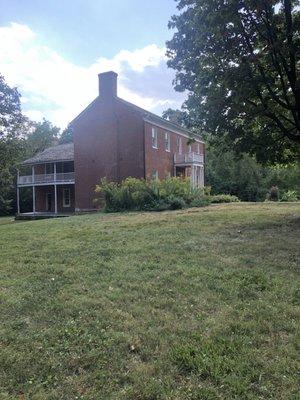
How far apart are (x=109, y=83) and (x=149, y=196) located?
15882mm

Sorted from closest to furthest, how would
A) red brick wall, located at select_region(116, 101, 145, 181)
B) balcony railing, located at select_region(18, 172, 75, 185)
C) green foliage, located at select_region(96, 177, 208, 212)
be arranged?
green foliage, located at select_region(96, 177, 208, 212), red brick wall, located at select_region(116, 101, 145, 181), balcony railing, located at select_region(18, 172, 75, 185)

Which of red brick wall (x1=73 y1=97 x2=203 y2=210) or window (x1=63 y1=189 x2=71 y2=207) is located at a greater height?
red brick wall (x1=73 y1=97 x2=203 y2=210)

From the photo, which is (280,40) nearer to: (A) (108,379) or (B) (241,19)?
(B) (241,19)

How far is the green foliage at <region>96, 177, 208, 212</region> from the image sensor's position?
20.7 metres

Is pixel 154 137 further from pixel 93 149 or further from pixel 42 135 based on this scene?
pixel 42 135

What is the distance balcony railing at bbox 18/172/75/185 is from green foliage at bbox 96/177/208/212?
17.0 meters

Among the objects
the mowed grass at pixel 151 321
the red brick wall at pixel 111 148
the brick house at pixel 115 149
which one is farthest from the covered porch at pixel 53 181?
the mowed grass at pixel 151 321

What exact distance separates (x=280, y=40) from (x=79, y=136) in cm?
2524

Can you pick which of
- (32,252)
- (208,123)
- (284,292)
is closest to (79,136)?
(208,123)

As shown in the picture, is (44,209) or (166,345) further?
(44,209)

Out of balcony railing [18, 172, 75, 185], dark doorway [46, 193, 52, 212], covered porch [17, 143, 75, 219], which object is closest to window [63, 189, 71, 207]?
covered porch [17, 143, 75, 219]

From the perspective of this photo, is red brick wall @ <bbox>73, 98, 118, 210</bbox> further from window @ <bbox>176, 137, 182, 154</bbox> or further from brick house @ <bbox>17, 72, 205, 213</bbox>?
window @ <bbox>176, 137, 182, 154</bbox>

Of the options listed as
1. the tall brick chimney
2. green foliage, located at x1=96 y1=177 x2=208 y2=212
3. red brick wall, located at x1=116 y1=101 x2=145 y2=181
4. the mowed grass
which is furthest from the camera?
the tall brick chimney

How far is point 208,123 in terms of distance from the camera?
1345 cm
